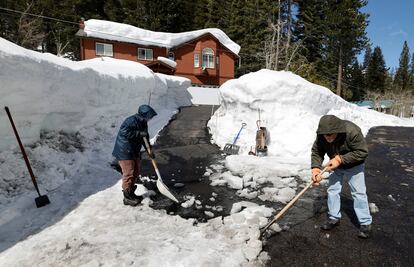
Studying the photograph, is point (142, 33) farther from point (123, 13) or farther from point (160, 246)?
point (160, 246)

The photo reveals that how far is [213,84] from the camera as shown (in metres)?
29.8

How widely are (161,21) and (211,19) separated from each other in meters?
7.32

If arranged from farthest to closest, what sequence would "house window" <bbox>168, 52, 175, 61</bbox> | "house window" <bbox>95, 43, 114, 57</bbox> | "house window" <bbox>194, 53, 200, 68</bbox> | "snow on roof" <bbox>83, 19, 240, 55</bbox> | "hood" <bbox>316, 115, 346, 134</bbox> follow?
"house window" <bbox>194, 53, 200, 68</bbox> < "house window" <bbox>168, 52, 175, 61</bbox> < "house window" <bbox>95, 43, 114, 57</bbox> < "snow on roof" <bbox>83, 19, 240, 55</bbox> < "hood" <bbox>316, 115, 346, 134</bbox>

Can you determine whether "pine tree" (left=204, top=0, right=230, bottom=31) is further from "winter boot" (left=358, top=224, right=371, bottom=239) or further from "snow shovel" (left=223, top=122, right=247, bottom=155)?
"winter boot" (left=358, top=224, right=371, bottom=239)

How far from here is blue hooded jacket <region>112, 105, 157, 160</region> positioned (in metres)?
4.75

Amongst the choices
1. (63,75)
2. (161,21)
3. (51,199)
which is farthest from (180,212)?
(161,21)

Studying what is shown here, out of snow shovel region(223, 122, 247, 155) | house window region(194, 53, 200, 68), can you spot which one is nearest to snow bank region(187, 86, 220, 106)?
house window region(194, 53, 200, 68)

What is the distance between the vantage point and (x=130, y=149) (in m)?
4.79

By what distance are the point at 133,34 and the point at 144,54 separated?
198 centimetres

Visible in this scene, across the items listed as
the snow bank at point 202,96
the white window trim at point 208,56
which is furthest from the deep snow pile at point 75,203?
the white window trim at point 208,56

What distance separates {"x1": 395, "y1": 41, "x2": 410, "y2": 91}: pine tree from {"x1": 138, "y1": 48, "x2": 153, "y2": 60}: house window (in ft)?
165

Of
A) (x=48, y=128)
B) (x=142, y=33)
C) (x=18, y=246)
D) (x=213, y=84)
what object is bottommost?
(x=18, y=246)

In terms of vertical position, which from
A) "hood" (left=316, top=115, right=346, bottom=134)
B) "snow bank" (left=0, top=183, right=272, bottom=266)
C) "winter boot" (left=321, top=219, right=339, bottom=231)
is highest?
"hood" (left=316, top=115, right=346, bottom=134)

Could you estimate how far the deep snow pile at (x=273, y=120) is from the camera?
264 inches
